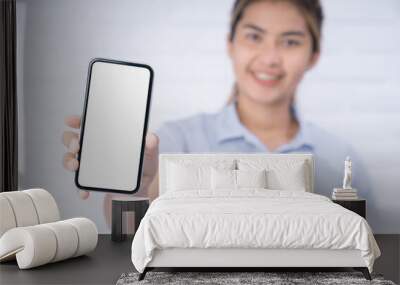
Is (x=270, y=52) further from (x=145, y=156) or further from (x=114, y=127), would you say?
(x=114, y=127)

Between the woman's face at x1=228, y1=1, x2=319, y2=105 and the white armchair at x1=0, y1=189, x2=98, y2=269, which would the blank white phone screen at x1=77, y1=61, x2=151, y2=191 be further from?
the white armchair at x1=0, y1=189, x2=98, y2=269

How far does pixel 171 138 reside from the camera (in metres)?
7.52

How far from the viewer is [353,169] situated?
7.48 m

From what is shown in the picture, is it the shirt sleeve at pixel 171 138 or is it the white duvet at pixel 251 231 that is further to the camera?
the shirt sleeve at pixel 171 138

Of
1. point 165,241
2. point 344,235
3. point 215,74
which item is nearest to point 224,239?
point 165,241

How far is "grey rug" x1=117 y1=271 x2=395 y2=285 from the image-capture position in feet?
16.1

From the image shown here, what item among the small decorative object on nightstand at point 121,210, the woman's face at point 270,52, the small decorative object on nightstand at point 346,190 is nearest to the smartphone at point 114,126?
the small decorative object on nightstand at point 121,210

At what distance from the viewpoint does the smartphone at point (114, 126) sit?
7301mm

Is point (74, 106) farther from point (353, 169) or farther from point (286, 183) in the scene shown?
point (353, 169)

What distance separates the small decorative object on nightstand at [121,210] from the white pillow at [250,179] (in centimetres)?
106

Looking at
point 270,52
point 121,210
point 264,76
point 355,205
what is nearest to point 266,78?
point 264,76

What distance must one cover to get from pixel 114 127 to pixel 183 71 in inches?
38.8

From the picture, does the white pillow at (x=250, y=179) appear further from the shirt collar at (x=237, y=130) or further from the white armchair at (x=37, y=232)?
the white armchair at (x=37, y=232)

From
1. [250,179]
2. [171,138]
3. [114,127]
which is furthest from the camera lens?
[171,138]
